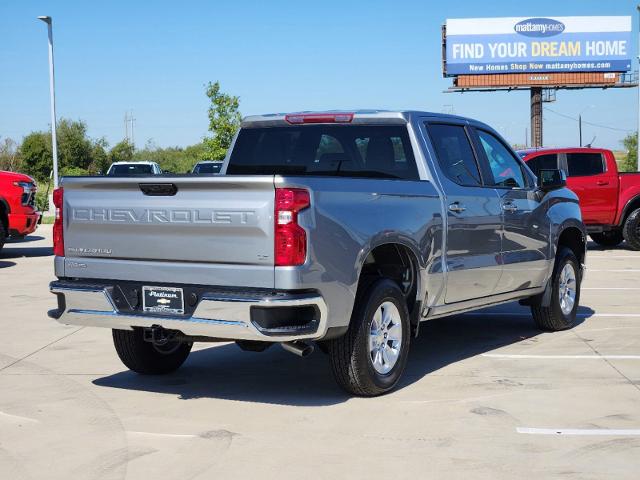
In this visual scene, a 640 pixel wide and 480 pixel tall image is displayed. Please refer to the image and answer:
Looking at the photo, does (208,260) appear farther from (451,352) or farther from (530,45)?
(530,45)

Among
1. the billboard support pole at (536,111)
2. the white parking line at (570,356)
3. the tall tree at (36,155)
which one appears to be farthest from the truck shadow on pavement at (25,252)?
the tall tree at (36,155)

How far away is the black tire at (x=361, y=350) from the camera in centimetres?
636

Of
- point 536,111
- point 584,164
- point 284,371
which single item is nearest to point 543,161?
point 584,164

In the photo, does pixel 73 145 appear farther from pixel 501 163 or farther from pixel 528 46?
pixel 501 163

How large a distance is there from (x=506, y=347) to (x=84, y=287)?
402cm

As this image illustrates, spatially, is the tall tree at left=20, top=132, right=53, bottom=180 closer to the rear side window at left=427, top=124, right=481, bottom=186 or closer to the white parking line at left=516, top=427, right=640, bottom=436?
the rear side window at left=427, top=124, right=481, bottom=186

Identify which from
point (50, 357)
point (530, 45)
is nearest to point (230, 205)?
point (50, 357)

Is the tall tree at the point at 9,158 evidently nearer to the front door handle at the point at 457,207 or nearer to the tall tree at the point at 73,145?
the tall tree at the point at 73,145

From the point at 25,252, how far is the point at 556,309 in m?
13.4

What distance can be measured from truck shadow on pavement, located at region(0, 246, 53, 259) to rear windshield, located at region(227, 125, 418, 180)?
477 inches

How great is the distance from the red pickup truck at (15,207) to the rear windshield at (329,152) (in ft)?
33.4

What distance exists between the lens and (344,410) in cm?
631

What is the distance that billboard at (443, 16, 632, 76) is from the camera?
196 ft

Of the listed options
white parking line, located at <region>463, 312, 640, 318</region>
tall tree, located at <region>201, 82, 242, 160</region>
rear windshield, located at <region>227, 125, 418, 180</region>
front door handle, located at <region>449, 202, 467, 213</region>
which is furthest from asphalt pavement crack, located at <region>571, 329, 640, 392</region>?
tall tree, located at <region>201, 82, 242, 160</region>
